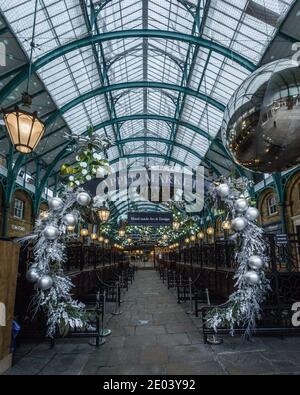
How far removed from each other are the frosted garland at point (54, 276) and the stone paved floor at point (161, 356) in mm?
420

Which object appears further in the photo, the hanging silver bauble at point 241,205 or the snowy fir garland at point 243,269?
the hanging silver bauble at point 241,205

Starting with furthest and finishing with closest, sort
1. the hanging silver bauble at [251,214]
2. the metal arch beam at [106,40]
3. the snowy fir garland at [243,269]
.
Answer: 1. the metal arch beam at [106,40]
2. the hanging silver bauble at [251,214]
3. the snowy fir garland at [243,269]

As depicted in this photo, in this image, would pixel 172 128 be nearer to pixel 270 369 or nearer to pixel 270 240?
pixel 270 240

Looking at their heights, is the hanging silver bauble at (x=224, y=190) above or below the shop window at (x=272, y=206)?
below

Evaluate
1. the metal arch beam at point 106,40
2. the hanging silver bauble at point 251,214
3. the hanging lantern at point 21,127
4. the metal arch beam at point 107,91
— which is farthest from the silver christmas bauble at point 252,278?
the metal arch beam at point 107,91

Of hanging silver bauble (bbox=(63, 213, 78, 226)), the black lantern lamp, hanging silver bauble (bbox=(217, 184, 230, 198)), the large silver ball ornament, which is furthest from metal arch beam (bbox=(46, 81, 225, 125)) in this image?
the large silver ball ornament

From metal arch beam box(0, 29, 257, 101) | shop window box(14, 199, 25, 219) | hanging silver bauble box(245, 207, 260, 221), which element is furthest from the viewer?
shop window box(14, 199, 25, 219)

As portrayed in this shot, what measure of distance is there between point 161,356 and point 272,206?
1675 centimetres

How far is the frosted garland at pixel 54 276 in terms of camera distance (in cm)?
412

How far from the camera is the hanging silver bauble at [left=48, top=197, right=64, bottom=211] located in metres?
4.28

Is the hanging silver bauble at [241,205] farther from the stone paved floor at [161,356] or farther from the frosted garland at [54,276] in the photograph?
the frosted garland at [54,276]

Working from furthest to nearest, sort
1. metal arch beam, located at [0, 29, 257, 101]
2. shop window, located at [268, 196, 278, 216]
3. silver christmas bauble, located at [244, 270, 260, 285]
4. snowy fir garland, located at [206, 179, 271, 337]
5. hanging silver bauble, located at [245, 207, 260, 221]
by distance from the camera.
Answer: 1. shop window, located at [268, 196, 278, 216]
2. metal arch beam, located at [0, 29, 257, 101]
3. hanging silver bauble, located at [245, 207, 260, 221]
4. snowy fir garland, located at [206, 179, 271, 337]
5. silver christmas bauble, located at [244, 270, 260, 285]

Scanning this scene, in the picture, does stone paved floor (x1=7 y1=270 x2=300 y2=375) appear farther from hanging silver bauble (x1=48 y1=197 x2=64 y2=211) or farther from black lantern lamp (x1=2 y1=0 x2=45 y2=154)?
black lantern lamp (x1=2 y1=0 x2=45 y2=154)
